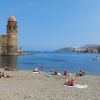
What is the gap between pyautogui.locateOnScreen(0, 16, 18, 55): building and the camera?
9706 cm

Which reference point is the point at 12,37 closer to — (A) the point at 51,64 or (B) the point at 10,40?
(B) the point at 10,40

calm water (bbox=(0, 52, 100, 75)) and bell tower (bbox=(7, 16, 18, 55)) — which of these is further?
bell tower (bbox=(7, 16, 18, 55))

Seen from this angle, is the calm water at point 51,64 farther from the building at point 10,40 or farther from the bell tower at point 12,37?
the building at point 10,40

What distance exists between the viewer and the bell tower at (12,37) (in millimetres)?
97000

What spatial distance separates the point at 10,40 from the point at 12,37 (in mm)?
1028

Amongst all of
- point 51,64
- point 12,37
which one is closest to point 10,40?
point 12,37

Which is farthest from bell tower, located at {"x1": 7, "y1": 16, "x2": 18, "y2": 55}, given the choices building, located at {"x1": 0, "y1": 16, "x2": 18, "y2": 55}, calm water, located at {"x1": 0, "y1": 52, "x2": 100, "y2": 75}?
calm water, located at {"x1": 0, "y1": 52, "x2": 100, "y2": 75}

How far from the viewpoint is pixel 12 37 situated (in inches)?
3844

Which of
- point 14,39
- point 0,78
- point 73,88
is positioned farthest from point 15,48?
point 73,88

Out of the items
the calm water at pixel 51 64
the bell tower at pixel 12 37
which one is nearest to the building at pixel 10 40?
the bell tower at pixel 12 37

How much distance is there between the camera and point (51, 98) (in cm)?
1675

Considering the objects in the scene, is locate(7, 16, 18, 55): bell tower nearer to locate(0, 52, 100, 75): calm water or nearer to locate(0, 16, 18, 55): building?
locate(0, 16, 18, 55): building

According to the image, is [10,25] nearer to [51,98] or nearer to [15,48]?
[15,48]

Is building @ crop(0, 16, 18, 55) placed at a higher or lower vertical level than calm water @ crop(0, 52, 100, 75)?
higher
